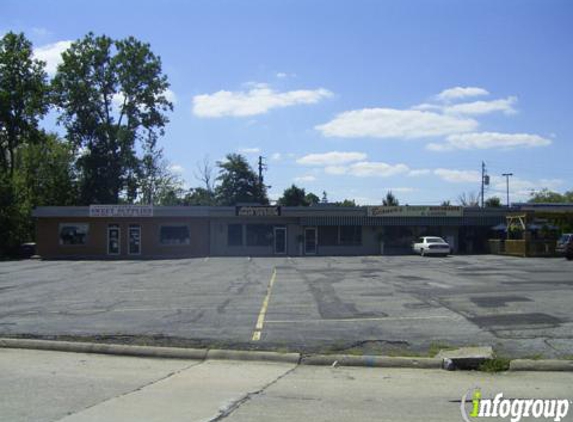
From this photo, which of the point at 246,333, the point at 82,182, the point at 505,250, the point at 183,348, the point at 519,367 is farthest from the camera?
the point at 82,182

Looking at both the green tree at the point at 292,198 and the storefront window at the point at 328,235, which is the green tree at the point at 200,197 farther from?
the storefront window at the point at 328,235

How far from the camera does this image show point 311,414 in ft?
22.2

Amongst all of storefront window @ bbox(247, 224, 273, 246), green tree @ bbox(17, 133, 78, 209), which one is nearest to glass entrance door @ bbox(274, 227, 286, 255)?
storefront window @ bbox(247, 224, 273, 246)

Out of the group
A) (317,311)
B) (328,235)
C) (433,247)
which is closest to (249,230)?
(328,235)

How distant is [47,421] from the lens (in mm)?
6473

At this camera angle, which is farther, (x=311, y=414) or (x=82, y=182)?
(x=82, y=182)

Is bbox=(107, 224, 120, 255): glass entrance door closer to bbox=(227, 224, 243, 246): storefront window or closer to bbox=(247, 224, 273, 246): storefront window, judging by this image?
bbox=(227, 224, 243, 246): storefront window

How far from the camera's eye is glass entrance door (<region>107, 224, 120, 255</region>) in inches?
1772

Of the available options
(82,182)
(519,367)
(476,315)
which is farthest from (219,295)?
(82,182)

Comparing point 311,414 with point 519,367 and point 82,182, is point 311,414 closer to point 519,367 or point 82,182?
point 519,367

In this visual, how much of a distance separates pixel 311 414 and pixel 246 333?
534 centimetres

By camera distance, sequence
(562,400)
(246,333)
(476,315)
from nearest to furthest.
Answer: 1. (562,400)
2. (246,333)
3. (476,315)

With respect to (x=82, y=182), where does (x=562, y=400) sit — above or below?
below

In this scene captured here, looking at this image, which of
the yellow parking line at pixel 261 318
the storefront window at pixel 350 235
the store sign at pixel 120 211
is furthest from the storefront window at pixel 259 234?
the yellow parking line at pixel 261 318
